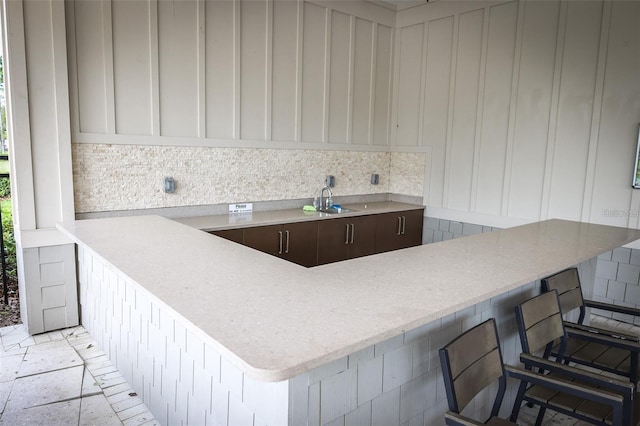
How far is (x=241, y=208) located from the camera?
4.49 m

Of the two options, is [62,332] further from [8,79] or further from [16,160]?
[8,79]

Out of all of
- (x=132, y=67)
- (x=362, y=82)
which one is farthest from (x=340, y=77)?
(x=132, y=67)

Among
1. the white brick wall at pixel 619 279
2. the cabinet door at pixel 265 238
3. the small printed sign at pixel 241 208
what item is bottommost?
the white brick wall at pixel 619 279

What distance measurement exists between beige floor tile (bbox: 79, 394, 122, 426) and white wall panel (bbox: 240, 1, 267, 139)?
2.57 meters

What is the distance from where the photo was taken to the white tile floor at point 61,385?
2.54m

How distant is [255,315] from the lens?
4.57 feet

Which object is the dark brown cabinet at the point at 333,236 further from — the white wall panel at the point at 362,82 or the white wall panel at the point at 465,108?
the white wall panel at the point at 362,82

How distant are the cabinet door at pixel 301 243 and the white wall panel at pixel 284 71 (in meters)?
1.00

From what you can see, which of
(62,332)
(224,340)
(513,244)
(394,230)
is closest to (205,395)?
(224,340)

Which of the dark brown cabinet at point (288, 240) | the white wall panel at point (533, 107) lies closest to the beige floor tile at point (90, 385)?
the dark brown cabinet at point (288, 240)

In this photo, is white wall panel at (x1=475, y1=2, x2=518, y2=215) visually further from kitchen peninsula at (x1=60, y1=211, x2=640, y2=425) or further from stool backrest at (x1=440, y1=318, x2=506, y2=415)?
stool backrest at (x1=440, y1=318, x2=506, y2=415)

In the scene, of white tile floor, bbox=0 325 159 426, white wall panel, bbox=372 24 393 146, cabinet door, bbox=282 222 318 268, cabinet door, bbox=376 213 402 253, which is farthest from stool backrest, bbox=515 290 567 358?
white wall panel, bbox=372 24 393 146

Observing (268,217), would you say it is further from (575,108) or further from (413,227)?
(575,108)

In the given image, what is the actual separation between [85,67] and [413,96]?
11.5ft
